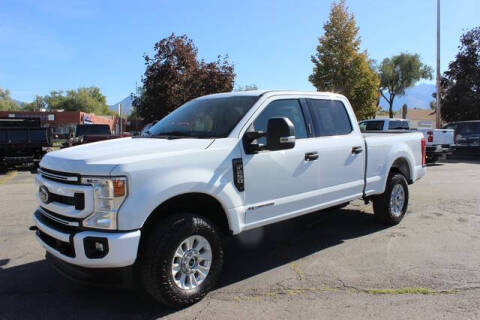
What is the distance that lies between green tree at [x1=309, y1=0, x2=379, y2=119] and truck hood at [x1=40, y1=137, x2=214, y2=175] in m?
24.3

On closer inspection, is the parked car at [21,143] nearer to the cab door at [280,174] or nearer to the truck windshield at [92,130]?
the truck windshield at [92,130]

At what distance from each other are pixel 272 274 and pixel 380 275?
115 cm

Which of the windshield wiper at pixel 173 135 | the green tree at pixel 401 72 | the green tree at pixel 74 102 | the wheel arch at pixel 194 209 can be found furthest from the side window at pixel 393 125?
the green tree at pixel 74 102

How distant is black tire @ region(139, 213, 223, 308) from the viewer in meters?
3.28

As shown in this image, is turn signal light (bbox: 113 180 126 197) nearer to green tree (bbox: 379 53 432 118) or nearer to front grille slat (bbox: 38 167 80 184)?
front grille slat (bbox: 38 167 80 184)

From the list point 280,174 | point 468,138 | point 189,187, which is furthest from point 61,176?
point 468,138

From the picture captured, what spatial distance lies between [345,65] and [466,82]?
7.97 metres

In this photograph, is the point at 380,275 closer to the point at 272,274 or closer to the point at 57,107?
the point at 272,274

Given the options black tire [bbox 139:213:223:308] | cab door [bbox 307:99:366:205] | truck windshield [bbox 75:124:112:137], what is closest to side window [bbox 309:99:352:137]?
cab door [bbox 307:99:366:205]

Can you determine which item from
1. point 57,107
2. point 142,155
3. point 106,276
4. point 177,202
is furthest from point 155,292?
point 57,107

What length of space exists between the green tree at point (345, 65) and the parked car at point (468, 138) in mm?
8425

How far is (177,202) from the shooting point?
3613mm

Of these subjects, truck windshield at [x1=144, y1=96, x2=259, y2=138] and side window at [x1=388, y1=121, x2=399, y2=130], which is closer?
truck windshield at [x1=144, y1=96, x2=259, y2=138]

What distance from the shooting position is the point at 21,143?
14.8 meters
